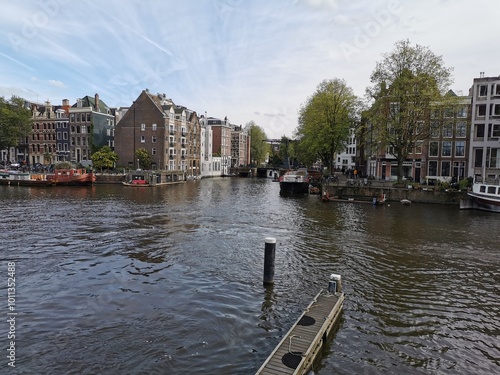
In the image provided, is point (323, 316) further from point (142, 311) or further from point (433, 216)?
point (433, 216)

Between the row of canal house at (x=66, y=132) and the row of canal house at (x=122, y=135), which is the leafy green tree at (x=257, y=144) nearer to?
the row of canal house at (x=122, y=135)

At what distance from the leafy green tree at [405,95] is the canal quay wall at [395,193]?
3678 mm

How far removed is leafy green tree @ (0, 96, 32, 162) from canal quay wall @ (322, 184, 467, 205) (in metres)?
76.8

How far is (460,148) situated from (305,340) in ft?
197

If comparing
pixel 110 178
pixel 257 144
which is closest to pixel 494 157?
pixel 110 178

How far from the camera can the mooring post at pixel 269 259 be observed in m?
15.9

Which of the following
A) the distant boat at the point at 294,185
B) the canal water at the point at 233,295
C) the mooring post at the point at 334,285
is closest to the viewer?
the canal water at the point at 233,295

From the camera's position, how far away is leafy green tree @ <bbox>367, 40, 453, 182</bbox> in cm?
4819

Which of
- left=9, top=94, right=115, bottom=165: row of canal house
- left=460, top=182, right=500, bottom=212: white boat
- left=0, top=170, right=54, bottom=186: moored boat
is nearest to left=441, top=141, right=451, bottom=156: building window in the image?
left=460, top=182, right=500, bottom=212: white boat

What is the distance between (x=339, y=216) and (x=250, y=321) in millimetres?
25212

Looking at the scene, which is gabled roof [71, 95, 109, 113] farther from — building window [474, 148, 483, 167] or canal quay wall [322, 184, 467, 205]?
building window [474, 148, 483, 167]

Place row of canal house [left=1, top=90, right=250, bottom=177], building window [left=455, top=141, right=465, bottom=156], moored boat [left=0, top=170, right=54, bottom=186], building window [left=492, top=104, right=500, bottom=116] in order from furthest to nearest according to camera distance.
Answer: row of canal house [left=1, top=90, right=250, bottom=177]
moored boat [left=0, top=170, right=54, bottom=186]
building window [left=455, top=141, right=465, bottom=156]
building window [left=492, top=104, right=500, bottom=116]

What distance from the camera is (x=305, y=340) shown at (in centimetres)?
1035

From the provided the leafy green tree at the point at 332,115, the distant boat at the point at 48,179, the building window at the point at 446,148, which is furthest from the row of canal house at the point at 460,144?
the distant boat at the point at 48,179
